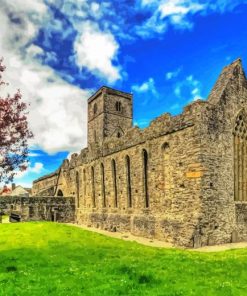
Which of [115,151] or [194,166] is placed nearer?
[194,166]

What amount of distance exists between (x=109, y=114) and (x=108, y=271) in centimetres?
4626

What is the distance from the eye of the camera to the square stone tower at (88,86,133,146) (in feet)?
182

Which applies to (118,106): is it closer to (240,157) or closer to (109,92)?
(109,92)

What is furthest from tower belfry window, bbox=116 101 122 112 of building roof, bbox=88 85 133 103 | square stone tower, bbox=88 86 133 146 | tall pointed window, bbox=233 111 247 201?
tall pointed window, bbox=233 111 247 201

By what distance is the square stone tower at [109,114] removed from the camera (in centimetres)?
5556

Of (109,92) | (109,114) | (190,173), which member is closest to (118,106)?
(109,114)

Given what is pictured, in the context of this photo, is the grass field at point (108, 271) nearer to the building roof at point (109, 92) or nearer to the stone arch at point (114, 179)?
the stone arch at point (114, 179)

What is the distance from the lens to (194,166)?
788 inches

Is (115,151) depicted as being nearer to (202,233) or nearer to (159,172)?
(159,172)

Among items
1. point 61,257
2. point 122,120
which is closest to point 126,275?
point 61,257

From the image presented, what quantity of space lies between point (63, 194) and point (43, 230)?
24167 millimetres

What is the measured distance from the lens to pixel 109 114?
55969mm

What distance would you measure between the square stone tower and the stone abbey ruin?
81.3 feet

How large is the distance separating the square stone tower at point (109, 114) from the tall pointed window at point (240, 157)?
33059mm
